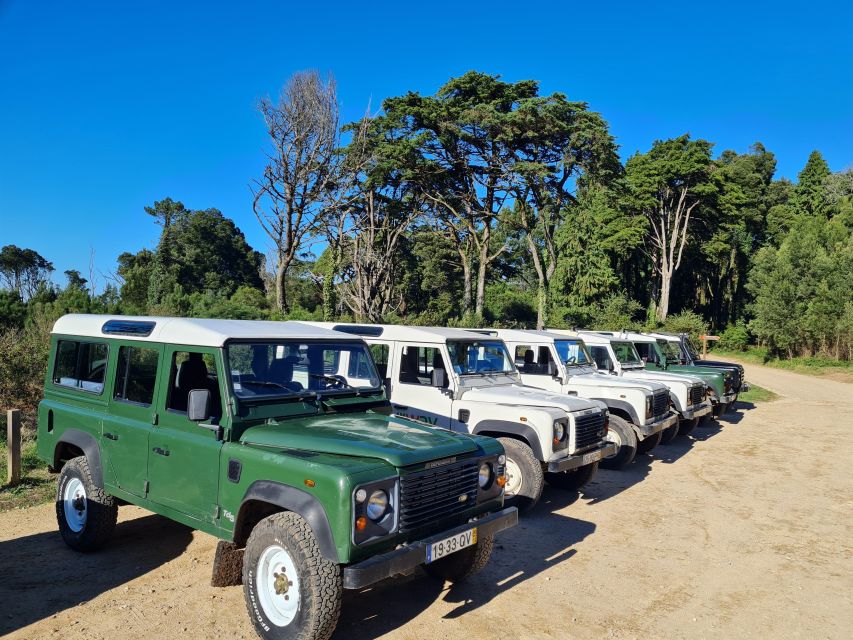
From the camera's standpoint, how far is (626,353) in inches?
492

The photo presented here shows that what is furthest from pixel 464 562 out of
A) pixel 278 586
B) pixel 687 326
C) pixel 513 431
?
pixel 687 326

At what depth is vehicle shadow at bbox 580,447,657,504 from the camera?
7.99m

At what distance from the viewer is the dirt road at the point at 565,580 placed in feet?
14.0

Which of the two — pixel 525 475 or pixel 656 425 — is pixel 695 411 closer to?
pixel 656 425

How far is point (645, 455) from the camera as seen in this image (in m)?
10.7

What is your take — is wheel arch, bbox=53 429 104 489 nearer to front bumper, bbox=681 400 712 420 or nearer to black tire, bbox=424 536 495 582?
black tire, bbox=424 536 495 582

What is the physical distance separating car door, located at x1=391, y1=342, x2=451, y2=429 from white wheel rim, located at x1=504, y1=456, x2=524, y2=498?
1067mm

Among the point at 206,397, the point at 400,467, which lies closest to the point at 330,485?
the point at 400,467

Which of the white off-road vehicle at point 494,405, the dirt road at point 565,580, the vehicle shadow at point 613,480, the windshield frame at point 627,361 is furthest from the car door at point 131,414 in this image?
the windshield frame at point 627,361

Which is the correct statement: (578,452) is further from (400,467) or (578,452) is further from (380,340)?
(400,467)

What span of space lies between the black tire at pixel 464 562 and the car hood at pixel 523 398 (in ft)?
8.51

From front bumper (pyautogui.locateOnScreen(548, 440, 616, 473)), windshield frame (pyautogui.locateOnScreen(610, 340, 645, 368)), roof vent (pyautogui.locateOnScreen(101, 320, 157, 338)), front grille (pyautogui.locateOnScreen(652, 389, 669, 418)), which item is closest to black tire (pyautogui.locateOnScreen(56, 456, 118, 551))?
roof vent (pyautogui.locateOnScreen(101, 320, 157, 338))

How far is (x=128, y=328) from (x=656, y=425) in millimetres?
7728

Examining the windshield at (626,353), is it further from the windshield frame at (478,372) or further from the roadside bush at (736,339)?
the roadside bush at (736,339)
